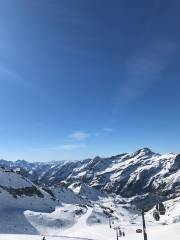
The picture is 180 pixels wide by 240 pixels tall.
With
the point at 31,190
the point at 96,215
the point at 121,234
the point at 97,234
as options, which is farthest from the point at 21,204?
the point at 121,234

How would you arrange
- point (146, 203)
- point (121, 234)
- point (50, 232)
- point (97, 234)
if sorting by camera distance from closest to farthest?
point (146, 203) < point (121, 234) < point (97, 234) < point (50, 232)

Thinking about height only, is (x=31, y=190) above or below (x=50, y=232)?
above

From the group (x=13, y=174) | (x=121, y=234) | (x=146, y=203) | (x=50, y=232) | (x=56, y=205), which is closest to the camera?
(x=146, y=203)

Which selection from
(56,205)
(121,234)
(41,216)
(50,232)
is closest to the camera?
(121,234)

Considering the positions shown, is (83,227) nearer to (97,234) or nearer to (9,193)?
(97,234)

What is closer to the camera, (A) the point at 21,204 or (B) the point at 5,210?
(B) the point at 5,210

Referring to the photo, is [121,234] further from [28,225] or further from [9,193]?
[9,193]

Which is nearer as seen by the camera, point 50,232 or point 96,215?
point 50,232

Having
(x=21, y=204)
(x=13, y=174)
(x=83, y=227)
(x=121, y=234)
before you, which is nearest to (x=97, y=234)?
(x=121, y=234)

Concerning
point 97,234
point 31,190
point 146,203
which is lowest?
point 97,234
